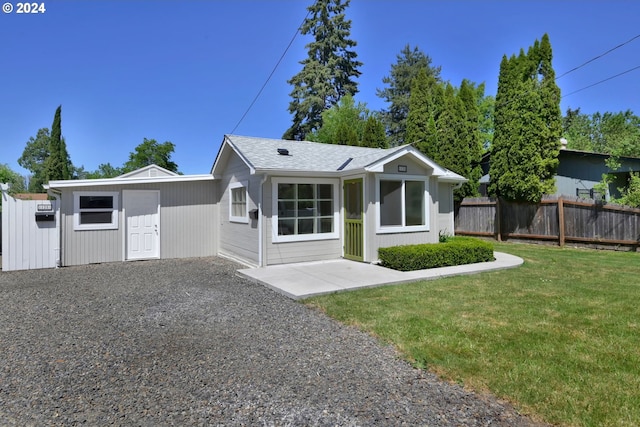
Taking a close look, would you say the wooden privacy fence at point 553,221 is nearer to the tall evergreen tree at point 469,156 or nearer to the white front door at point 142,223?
the tall evergreen tree at point 469,156

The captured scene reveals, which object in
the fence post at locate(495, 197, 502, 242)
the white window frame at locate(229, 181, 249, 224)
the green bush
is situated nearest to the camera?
the green bush

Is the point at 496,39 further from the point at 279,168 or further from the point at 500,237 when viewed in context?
the point at 279,168

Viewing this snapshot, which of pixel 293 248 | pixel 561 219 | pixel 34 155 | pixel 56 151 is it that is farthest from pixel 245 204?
pixel 34 155

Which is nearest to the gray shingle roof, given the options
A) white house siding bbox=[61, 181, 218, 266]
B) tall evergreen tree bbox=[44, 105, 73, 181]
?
white house siding bbox=[61, 181, 218, 266]

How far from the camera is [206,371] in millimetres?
3291

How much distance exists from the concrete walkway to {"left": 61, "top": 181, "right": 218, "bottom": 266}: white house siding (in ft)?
13.3

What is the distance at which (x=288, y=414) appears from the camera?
2578 mm

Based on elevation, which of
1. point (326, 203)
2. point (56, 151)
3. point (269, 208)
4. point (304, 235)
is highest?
point (56, 151)

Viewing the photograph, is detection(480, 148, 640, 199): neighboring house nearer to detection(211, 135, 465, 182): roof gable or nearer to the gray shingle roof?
detection(211, 135, 465, 182): roof gable

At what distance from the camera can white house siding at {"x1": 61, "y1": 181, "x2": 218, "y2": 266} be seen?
9.69 m

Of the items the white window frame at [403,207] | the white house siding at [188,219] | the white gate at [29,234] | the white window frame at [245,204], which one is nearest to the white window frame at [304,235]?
the white window frame at [245,204]

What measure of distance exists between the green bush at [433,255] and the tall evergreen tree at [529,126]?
568 centimetres

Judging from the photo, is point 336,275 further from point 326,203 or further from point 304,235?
point 326,203

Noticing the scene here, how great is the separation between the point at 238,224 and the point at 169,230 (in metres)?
2.52
